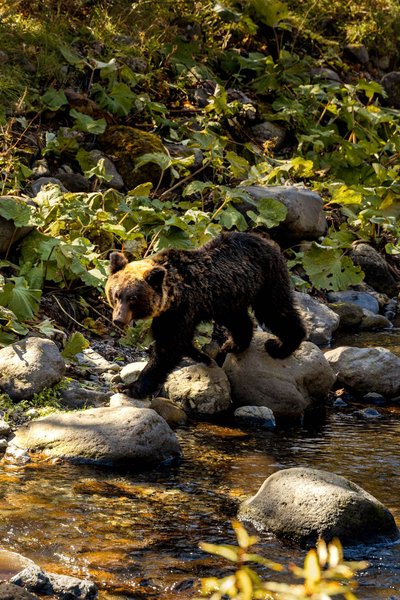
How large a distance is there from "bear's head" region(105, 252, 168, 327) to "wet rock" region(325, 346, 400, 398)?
236cm

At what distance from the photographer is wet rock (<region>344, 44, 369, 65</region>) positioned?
1777 centimetres

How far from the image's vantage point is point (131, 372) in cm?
748

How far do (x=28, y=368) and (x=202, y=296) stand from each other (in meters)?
1.55

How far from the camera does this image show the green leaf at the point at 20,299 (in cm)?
757

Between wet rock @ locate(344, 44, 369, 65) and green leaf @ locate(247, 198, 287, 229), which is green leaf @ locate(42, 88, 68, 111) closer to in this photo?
green leaf @ locate(247, 198, 287, 229)

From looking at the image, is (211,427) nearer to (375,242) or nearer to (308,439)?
(308,439)

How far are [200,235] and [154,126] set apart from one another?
3477 mm

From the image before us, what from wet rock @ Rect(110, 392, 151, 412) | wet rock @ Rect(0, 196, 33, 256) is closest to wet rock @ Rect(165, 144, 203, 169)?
wet rock @ Rect(0, 196, 33, 256)

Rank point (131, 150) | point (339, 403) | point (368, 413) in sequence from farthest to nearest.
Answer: point (131, 150) < point (339, 403) < point (368, 413)

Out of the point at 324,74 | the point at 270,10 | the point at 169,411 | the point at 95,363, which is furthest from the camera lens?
the point at 324,74

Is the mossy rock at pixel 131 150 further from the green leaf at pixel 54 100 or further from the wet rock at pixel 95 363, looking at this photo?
the wet rock at pixel 95 363

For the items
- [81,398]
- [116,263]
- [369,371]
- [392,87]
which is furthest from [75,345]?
[392,87]

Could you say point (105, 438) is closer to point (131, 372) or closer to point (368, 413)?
point (131, 372)

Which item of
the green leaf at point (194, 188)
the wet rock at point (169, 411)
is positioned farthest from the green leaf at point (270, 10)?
the wet rock at point (169, 411)
